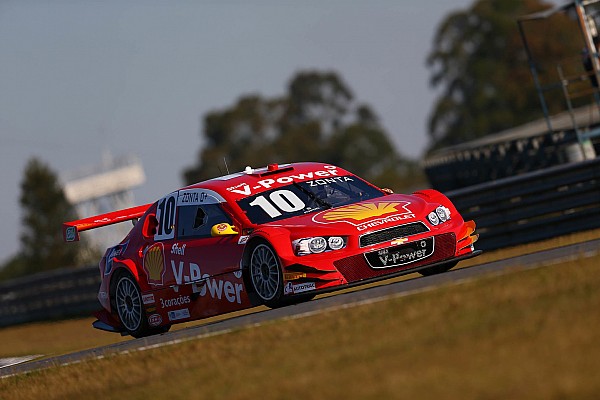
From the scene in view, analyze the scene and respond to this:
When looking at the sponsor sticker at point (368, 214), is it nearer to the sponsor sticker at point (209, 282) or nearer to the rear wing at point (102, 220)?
the sponsor sticker at point (209, 282)

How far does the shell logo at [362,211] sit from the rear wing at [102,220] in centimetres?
312

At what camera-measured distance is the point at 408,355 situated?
7965 mm

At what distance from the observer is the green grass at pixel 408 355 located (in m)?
7.00

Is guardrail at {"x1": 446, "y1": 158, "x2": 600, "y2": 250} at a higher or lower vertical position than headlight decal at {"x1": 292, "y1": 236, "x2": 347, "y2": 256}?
lower

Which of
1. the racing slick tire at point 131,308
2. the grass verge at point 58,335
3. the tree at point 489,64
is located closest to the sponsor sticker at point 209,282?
the racing slick tire at point 131,308

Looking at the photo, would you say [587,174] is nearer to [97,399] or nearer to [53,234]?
[97,399]

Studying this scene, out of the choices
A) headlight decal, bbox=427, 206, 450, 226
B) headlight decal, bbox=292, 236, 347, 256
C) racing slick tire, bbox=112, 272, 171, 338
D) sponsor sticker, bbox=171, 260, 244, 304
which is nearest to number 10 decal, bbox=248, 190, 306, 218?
sponsor sticker, bbox=171, 260, 244, 304

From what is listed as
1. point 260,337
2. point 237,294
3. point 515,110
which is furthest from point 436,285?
point 515,110

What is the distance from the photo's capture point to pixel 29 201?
3054 inches

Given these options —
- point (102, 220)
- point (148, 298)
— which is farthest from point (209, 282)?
point (102, 220)

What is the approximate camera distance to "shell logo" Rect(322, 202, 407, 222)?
1294cm

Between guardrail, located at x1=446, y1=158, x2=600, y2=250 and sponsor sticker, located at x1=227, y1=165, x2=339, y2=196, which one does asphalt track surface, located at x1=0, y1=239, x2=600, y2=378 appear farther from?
guardrail, located at x1=446, y1=158, x2=600, y2=250

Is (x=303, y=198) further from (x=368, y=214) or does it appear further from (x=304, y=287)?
(x=304, y=287)

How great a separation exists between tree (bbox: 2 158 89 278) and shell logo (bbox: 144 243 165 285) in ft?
197
